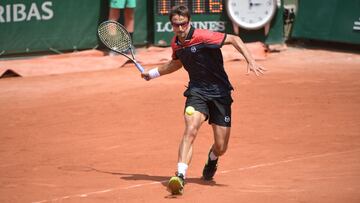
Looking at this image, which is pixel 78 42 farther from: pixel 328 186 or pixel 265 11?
pixel 328 186

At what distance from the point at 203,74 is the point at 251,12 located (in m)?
8.83

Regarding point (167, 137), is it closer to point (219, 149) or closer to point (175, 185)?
point (219, 149)

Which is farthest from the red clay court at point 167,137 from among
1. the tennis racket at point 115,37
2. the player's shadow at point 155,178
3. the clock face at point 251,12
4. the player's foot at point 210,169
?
the tennis racket at point 115,37

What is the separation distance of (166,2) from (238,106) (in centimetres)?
462

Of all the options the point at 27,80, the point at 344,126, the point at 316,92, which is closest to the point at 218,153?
the point at 344,126

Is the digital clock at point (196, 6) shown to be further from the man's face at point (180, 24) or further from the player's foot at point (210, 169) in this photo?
the man's face at point (180, 24)

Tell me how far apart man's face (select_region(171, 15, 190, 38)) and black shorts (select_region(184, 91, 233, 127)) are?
0.64 m

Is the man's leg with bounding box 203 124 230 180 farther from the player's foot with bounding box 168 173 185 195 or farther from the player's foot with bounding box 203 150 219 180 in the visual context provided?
the player's foot with bounding box 168 173 185 195

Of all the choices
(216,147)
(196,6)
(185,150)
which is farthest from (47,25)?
(185,150)

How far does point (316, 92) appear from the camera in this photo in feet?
45.8

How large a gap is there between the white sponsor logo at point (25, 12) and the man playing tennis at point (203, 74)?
7923 mm

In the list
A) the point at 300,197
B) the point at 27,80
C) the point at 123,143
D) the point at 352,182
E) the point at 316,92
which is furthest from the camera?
the point at 27,80

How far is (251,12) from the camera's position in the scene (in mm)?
17078

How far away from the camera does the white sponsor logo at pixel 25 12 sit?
1576 centimetres
